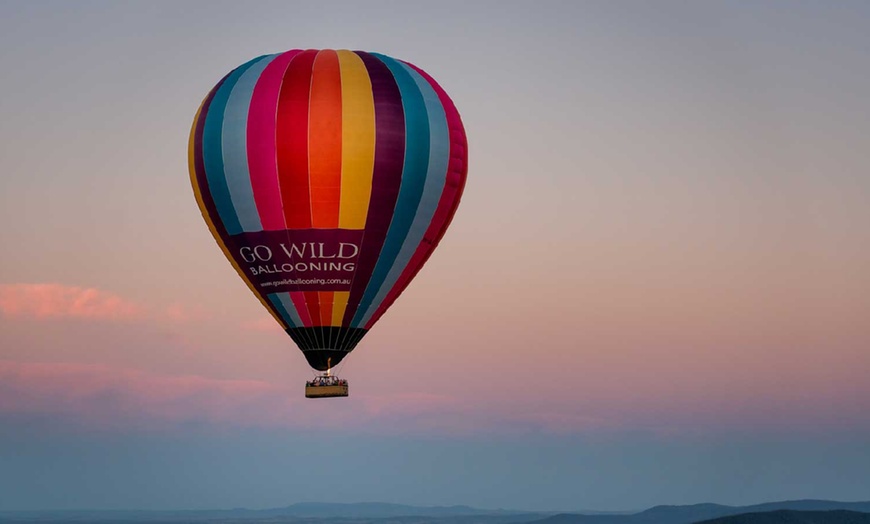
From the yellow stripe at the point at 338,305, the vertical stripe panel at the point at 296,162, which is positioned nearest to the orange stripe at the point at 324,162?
the vertical stripe panel at the point at 296,162

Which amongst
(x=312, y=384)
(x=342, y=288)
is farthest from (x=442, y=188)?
(x=312, y=384)

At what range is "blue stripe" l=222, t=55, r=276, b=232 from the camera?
68.2 m

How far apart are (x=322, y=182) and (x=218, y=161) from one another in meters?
5.59

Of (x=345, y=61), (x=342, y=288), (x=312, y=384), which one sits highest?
(x=345, y=61)

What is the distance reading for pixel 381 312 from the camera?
70.8 meters

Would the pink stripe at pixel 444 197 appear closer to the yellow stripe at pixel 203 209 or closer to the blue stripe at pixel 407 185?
the blue stripe at pixel 407 185

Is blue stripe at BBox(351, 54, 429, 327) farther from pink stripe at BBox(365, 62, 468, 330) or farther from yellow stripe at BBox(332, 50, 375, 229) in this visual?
yellow stripe at BBox(332, 50, 375, 229)

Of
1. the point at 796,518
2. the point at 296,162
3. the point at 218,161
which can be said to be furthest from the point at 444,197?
the point at 796,518

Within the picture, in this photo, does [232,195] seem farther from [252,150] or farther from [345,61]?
[345,61]

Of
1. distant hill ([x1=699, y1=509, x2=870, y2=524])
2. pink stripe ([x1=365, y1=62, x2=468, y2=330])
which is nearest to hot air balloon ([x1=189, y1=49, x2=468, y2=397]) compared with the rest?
pink stripe ([x1=365, y1=62, x2=468, y2=330])

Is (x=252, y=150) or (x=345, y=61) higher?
(x=345, y=61)

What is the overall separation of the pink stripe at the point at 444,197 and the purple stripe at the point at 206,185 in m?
6.31

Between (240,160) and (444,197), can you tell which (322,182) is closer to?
(240,160)

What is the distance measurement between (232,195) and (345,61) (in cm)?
884
